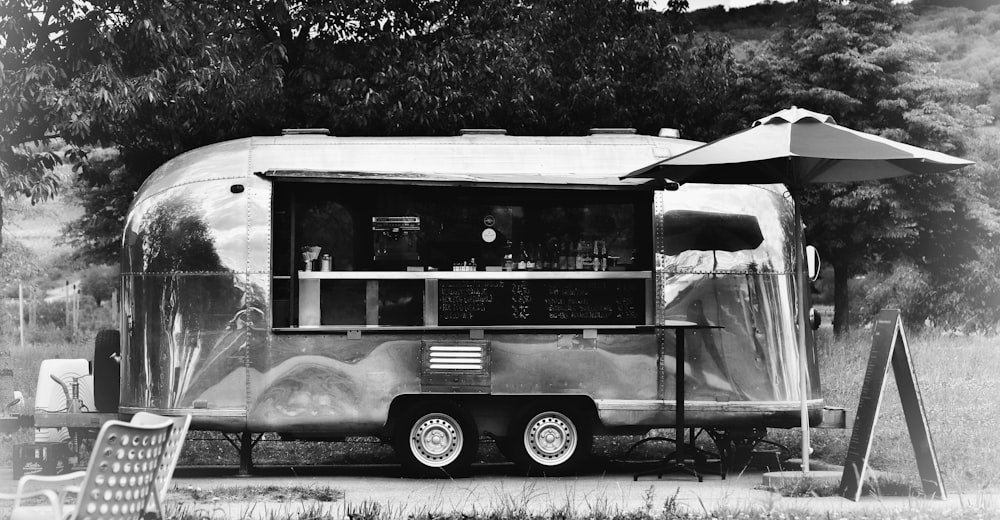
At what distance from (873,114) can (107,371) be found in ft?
66.0

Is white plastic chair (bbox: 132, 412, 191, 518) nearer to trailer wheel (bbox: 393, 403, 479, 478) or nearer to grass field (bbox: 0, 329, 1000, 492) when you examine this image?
trailer wheel (bbox: 393, 403, 479, 478)

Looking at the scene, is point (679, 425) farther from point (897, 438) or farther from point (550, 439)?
point (897, 438)

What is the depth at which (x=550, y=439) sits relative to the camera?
9.99 meters

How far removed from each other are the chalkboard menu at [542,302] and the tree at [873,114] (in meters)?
14.8

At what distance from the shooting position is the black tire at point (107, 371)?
33.6 feet

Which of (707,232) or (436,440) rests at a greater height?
(707,232)

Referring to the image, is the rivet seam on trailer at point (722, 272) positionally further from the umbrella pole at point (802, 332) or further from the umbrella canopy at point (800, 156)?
the umbrella canopy at point (800, 156)

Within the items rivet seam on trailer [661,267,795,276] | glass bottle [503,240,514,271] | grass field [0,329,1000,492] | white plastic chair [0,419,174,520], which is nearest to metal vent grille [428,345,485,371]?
glass bottle [503,240,514,271]

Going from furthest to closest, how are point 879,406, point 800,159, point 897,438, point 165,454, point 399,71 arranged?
point 399,71 → point 897,438 → point 800,159 → point 879,406 → point 165,454

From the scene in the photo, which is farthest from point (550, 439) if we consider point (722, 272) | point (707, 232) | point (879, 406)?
point (879, 406)

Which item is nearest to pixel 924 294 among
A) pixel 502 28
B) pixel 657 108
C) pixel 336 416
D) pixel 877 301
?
pixel 877 301

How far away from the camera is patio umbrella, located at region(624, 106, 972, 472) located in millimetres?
8586

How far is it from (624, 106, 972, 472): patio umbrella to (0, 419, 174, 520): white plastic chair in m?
4.91

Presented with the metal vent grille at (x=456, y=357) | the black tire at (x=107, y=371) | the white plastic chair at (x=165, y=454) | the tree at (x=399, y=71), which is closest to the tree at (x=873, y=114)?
the tree at (x=399, y=71)
